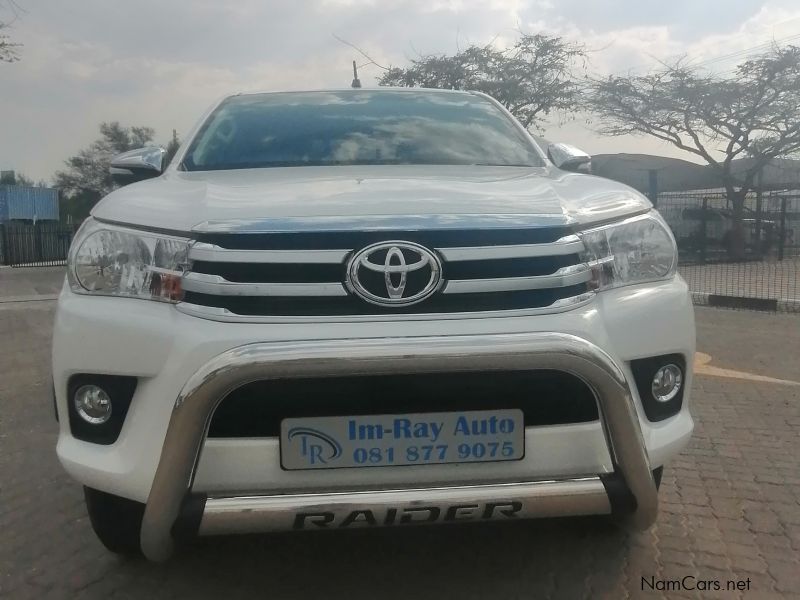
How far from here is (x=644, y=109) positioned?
24562mm

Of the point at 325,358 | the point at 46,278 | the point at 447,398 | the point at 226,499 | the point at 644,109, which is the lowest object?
the point at 46,278

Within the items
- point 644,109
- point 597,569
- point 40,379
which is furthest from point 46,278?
point 597,569

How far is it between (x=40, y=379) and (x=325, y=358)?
4942mm

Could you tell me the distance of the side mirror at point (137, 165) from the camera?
3471mm

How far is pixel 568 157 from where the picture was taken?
11.8ft

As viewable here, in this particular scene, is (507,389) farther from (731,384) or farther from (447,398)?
(731,384)

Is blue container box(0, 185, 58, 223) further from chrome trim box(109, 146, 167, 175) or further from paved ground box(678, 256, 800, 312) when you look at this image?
chrome trim box(109, 146, 167, 175)

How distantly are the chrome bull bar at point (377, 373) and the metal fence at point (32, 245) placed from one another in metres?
25.7

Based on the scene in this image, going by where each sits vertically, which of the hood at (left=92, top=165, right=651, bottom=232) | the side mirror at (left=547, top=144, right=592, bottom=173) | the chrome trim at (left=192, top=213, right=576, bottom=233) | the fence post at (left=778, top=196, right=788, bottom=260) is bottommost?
the fence post at (left=778, top=196, right=788, bottom=260)

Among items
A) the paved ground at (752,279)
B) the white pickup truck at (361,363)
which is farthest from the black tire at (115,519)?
the paved ground at (752,279)

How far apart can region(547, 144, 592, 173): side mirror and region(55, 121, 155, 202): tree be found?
4947cm

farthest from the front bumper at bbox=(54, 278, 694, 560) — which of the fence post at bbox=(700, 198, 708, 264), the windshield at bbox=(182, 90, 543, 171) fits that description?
the fence post at bbox=(700, 198, 708, 264)

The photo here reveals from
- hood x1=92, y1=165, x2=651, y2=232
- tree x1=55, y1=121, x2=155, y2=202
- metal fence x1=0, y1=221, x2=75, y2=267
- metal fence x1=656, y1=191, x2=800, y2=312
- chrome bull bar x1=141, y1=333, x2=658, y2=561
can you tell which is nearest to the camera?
chrome bull bar x1=141, y1=333, x2=658, y2=561

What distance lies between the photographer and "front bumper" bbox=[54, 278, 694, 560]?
203 cm
